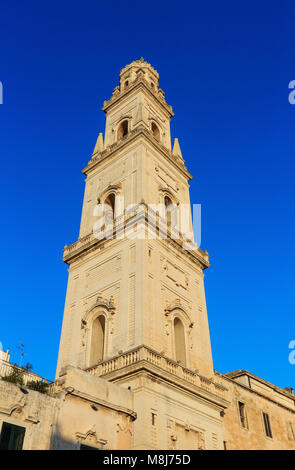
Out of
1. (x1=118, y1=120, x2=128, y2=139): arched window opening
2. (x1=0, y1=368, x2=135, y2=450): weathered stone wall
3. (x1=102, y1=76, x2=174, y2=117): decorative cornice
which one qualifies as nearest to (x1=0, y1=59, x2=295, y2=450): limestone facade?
(x1=0, y1=368, x2=135, y2=450): weathered stone wall

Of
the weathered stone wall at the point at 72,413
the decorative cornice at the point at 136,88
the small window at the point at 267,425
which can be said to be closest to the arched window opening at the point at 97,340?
the weathered stone wall at the point at 72,413

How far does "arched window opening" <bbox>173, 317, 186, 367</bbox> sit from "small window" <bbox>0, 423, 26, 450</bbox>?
1119cm

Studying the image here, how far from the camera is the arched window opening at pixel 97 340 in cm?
2499

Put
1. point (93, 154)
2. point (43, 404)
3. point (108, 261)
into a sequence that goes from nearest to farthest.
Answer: point (43, 404)
point (108, 261)
point (93, 154)

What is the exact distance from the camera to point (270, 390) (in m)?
33.2

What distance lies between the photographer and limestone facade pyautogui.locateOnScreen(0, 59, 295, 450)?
1819cm

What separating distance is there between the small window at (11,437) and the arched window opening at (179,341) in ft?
36.7

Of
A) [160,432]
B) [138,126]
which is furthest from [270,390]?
[138,126]

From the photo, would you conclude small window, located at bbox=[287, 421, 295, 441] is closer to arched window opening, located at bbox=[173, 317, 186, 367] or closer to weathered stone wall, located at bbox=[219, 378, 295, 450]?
weathered stone wall, located at bbox=[219, 378, 295, 450]

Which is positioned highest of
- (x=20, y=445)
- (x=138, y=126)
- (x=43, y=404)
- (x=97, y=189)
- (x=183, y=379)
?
(x=138, y=126)

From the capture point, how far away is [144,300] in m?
23.9

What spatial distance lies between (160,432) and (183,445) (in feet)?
5.79

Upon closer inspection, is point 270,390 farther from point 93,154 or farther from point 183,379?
point 93,154

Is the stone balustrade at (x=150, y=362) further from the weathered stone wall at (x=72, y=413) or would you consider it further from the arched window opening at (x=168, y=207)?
the arched window opening at (x=168, y=207)
